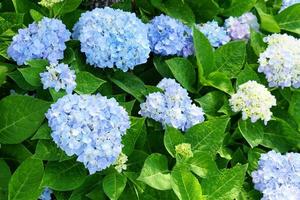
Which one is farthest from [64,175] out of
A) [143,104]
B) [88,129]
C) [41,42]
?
[41,42]

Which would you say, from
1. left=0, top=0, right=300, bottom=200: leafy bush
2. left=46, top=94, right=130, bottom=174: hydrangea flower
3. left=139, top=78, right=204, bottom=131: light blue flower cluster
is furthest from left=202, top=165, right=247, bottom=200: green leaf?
left=46, top=94, right=130, bottom=174: hydrangea flower

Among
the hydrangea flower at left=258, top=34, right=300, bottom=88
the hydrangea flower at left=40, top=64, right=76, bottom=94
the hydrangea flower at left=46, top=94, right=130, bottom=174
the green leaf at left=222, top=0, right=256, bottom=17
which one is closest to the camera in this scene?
the hydrangea flower at left=46, top=94, right=130, bottom=174

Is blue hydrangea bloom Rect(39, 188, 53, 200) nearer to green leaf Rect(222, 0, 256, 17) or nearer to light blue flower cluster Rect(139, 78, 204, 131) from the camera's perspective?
light blue flower cluster Rect(139, 78, 204, 131)

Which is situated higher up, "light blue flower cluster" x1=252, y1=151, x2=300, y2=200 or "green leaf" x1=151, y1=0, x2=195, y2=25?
"green leaf" x1=151, y1=0, x2=195, y2=25

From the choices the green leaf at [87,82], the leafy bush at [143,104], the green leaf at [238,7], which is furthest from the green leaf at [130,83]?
the green leaf at [238,7]

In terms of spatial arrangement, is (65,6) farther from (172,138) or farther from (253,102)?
(253,102)

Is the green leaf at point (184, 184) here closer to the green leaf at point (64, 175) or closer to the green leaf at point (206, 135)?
the green leaf at point (206, 135)
